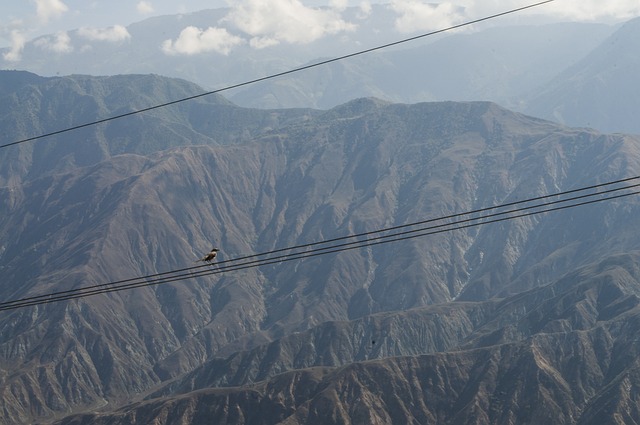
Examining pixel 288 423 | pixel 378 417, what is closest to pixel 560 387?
pixel 378 417

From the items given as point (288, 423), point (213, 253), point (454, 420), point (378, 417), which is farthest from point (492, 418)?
point (213, 253)

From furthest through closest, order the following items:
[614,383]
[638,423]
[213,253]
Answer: [614,383]
[638,423]
[213,253]

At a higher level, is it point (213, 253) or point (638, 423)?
point (213, 253)

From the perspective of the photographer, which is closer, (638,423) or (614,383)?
(638,423)

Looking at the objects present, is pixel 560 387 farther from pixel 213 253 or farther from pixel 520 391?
pixel 213 253

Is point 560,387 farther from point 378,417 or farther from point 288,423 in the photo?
point 288,423

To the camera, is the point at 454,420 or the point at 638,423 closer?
the point at 638,423

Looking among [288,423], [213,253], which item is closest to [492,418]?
[288,423]

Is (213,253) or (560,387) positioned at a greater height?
(213,253)

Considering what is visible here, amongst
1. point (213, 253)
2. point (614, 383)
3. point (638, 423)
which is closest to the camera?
point (213, 253)
